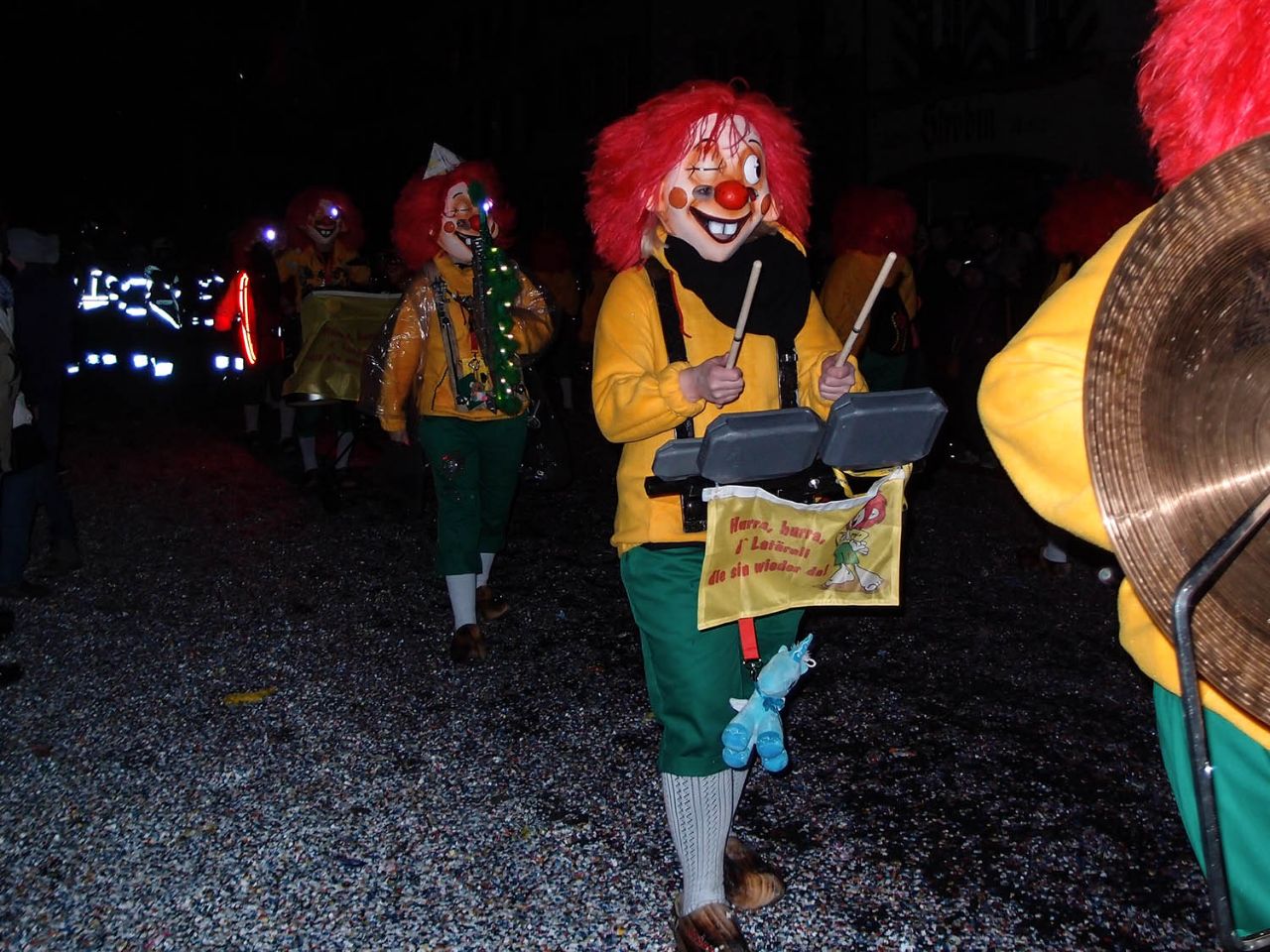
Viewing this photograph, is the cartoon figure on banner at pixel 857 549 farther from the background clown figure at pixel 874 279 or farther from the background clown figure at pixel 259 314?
the background clown figure at pixel 259 314

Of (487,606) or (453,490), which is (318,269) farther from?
(453,490)

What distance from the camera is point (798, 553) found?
2.40m

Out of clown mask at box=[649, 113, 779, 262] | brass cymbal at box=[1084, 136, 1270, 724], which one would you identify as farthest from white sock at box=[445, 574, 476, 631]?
brass cymbal at box=[1084, 136, 1270, 724]

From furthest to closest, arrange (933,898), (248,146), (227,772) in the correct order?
(248,146) → (227,772) → (933,898)

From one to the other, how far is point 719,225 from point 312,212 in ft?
18.8

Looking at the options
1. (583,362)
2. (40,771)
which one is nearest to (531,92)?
(583,362)

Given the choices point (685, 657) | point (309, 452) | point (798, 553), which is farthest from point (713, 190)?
point (309, 452)

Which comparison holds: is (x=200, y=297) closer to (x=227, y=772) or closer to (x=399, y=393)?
(x=399, y=393)

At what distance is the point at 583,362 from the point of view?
13.7 m

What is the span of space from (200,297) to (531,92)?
1992cm

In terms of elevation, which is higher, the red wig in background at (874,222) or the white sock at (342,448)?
the red wig in background at (874,222)

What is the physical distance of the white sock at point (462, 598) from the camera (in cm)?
465

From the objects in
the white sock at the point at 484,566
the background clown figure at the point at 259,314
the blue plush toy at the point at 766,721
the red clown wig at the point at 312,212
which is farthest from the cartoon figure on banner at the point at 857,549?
the background clown figure at the point at 259,314

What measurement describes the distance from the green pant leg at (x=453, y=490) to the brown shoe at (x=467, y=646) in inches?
10.1
